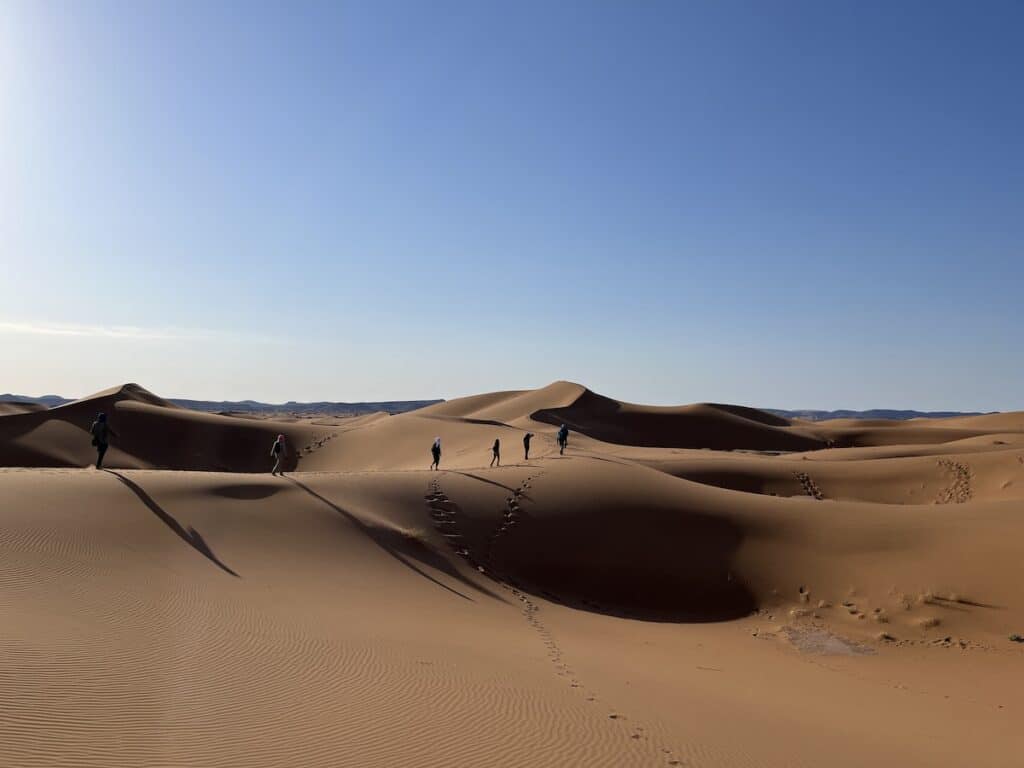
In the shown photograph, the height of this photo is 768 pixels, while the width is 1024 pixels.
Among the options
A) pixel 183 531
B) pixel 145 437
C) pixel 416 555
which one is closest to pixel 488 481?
pixel 416 555

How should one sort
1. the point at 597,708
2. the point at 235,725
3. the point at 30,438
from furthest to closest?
1. the point at 30,438
2. the point at 597,708
3. the point at 235,725

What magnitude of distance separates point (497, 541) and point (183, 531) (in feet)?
25.5

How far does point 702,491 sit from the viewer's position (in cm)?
2275

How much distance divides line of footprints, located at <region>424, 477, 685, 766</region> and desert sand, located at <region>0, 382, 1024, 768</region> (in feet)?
0.33

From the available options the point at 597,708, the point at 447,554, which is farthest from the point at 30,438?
the point at 597,708

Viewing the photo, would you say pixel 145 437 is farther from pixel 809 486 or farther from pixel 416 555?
pixel 809 486

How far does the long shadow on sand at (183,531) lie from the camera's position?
13011 millimetres

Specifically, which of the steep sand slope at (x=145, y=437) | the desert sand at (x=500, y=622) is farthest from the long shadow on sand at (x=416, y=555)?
the steep sand slope at (x=145, y=437)

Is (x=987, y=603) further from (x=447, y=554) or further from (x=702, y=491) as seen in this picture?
(x=447, y=554)

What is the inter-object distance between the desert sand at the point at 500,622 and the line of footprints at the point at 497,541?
99 mm

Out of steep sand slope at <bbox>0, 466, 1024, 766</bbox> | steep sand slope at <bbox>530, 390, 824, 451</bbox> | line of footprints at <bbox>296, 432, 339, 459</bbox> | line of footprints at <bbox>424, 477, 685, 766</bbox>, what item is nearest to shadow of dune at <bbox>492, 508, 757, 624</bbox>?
steep sand slope at <bbox>0, 466, 1024, 766</bbox>

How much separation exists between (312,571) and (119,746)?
27.9 ft

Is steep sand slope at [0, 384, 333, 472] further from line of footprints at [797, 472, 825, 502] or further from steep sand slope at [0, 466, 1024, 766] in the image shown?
line of footprints at [797, 472, 825, 502]

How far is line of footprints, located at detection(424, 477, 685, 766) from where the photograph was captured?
1045 centimetres
